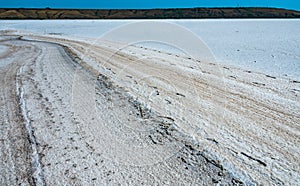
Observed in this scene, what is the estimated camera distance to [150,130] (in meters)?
2.94

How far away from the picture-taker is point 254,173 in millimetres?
2107

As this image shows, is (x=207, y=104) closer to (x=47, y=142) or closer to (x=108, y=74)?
(x=47, y=142)

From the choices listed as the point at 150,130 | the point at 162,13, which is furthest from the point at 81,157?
the point at 162,13

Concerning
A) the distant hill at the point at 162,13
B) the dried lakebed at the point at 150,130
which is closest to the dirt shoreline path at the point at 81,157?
the dried lakebed at the point at 150,130

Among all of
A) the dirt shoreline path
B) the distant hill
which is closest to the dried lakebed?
the dirt shoreline path

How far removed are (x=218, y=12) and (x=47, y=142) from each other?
368 ft

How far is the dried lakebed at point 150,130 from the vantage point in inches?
85.5

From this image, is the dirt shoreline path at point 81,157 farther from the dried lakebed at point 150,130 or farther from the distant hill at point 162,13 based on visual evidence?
the distant hill at point 162,13

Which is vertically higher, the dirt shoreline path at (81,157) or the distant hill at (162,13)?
the distant hill at (162,13)

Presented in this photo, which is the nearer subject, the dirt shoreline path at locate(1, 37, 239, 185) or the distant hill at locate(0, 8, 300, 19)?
the dirt shoreline path at locate(1, 37, 239, 185)

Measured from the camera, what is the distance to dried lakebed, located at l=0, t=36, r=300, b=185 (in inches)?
85.5

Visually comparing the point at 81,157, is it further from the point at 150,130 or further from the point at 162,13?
the point at 162,13

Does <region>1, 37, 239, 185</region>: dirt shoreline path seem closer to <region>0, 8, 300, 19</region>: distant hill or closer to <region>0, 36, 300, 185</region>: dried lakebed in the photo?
<region>0, 36, 300, 185</region>: dried lakebed

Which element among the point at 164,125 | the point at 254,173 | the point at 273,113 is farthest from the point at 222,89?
the point at 254,173
